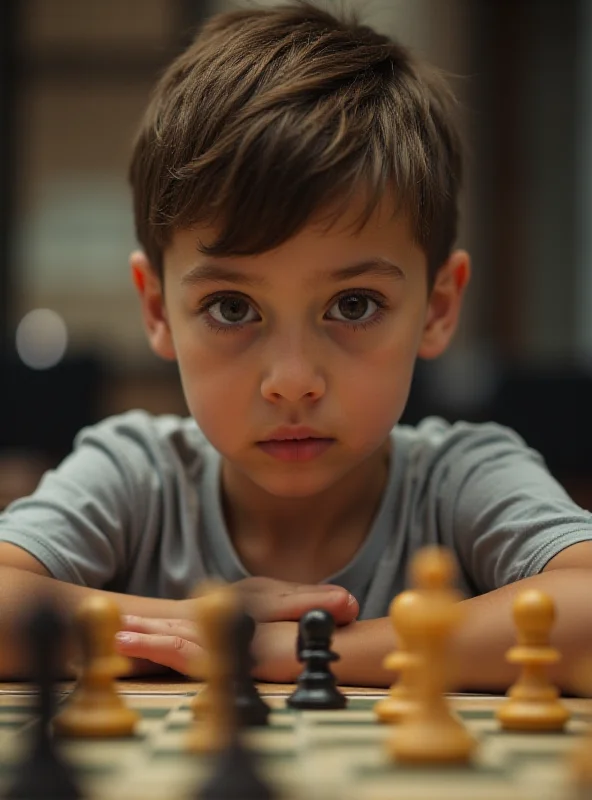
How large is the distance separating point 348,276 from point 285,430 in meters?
0.17

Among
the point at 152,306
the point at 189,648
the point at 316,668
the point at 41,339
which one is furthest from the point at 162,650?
the point at 41,339

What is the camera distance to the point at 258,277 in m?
1.23

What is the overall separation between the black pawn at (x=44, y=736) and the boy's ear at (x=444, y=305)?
944 mm

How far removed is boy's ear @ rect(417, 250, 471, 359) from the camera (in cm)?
154

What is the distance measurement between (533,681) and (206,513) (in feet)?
2.56

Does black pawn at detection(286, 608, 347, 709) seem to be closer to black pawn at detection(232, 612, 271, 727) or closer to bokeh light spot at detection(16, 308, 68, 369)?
black pawn at detection(232, 612, 271, 727)

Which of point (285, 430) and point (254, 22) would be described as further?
point (254, 22)

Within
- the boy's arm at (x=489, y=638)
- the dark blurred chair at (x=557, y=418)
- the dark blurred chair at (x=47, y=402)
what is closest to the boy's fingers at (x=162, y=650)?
the boy's arm at (x=489, y=638)

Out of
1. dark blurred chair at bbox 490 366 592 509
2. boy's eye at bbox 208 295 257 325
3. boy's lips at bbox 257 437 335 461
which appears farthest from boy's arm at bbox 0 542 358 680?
dark blurred chair at bbox 490 366 592 509

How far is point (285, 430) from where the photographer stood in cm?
128

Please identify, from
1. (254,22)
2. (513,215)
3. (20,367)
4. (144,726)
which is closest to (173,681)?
(144,726)

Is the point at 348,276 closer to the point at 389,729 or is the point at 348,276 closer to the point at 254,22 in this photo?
the point at 254,22

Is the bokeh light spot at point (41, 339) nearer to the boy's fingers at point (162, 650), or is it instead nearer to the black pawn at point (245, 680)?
the boy's fingers at point (162, 650)

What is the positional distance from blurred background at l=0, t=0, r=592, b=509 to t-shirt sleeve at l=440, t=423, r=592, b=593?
14.3ft
